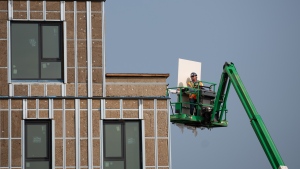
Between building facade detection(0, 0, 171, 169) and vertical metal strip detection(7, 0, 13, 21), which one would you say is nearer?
building facade detection(0, 0, 171, 169)

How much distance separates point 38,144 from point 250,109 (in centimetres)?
1793

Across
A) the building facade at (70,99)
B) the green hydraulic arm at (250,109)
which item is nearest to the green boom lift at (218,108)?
the green hydraulic arm at (250,109)

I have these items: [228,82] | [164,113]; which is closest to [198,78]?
[228,82]

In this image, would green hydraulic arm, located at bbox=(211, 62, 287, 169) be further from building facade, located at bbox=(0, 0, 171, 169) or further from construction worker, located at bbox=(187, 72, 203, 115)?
building facade, located at bbox=(0, 0, 171, 169)

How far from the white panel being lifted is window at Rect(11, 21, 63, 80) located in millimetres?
15409

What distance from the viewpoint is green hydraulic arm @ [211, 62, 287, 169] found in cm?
5429

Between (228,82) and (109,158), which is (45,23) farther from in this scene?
(228,82)

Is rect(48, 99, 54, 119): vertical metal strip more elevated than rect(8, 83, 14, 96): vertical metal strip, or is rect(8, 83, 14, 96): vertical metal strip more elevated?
rect(8, 83, 14, 96): vertical metal strip

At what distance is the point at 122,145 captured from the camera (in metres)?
42.5

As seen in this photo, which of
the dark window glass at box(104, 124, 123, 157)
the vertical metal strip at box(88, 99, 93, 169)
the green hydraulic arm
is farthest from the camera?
the green hydraulic arm

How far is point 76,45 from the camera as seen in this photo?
42906mm

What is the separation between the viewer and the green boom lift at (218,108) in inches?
2174

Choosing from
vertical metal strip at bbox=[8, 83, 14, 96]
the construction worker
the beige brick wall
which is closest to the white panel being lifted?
the construction worker

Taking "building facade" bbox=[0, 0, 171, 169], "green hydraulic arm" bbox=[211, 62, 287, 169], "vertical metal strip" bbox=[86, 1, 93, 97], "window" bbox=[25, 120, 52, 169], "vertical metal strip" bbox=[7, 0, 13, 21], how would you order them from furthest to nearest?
1. "green hydraulic arm" bbox=[211, 62, 287, 169]
2. "vertical metal strip" bbox=[86, 1, 93, 97]
3. "vertical metal strip" bbox=[7, 0, 13, 21]
4. "building facade" bbox=[0, 0, 171, 169]
5. "window" bbox=[25, 120, 52, 169]
